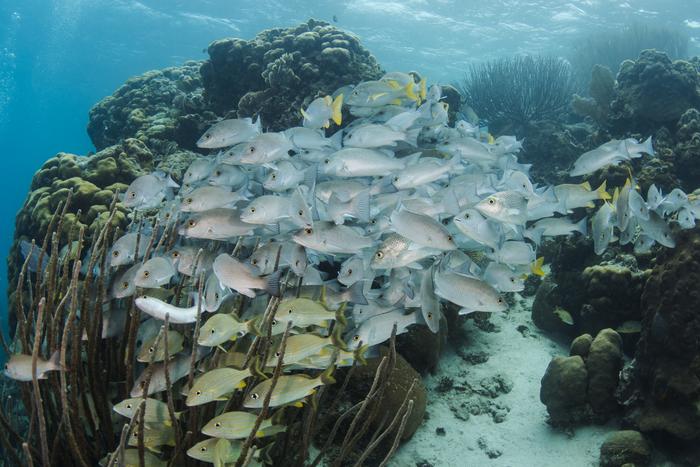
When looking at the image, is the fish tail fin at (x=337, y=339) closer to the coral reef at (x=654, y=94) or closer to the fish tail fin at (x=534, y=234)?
the fish tail fin at (x=534, y=234)

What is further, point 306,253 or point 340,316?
point 306,253

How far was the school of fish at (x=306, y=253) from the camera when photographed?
241cm

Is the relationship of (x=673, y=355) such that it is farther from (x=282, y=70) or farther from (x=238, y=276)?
(x=282, y=70)

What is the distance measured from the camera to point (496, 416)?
5.04 metres

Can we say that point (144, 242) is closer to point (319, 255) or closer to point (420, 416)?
point (319, 255)

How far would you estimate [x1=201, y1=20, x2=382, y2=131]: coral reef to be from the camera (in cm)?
966

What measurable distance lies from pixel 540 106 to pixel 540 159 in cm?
320

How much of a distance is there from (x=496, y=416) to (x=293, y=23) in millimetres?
40797

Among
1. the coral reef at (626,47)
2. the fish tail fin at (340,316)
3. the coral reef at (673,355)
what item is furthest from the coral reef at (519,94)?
the fish tail fin at (340,316)

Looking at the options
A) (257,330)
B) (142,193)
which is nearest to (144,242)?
(142,193)

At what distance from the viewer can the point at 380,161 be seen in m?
4.07

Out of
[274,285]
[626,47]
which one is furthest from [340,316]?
[626,47]

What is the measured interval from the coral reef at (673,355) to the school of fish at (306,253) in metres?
0.45

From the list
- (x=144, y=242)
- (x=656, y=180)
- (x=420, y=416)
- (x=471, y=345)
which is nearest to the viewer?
(x=144, y=242)
